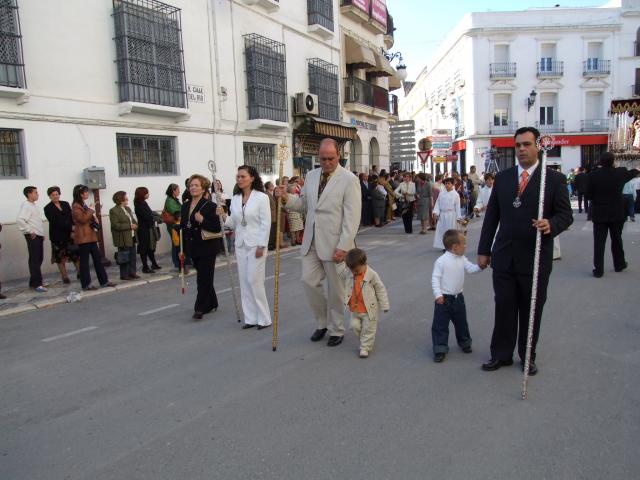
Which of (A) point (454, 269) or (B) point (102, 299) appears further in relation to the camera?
(B) point (102, 299)

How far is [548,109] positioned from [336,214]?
41079 millimetres

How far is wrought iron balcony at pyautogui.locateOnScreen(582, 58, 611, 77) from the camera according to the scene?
4056 centimetres

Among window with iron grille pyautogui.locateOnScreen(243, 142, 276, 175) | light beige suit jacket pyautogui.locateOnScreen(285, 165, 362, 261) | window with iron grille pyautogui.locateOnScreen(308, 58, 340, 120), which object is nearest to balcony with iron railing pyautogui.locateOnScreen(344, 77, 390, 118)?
→ window with iron grille pyautogui.locateOnScreen(308, 58, 340, 120)

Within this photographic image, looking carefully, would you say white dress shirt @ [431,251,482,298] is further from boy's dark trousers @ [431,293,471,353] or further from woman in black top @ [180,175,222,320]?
woman in black top @ [180,175,222,320]

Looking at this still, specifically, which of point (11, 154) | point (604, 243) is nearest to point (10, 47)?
point (11, 154)

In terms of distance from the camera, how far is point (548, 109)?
41.7 metres

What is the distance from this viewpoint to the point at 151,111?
43.4 feet

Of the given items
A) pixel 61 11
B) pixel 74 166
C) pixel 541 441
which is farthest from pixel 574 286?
pixel 61 11

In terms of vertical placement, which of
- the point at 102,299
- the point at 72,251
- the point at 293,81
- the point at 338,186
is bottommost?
the point at 102,299

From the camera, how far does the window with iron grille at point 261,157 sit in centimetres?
1755

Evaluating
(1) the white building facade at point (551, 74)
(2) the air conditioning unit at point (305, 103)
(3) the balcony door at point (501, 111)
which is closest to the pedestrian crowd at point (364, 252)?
(2) the air conditioning unit at point (305, 103)

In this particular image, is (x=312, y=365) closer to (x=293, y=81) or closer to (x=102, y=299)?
(x=102, y=299)

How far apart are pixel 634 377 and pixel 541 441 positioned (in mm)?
1569

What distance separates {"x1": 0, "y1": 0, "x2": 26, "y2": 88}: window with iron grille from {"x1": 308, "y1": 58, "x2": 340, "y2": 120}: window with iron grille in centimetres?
1123
